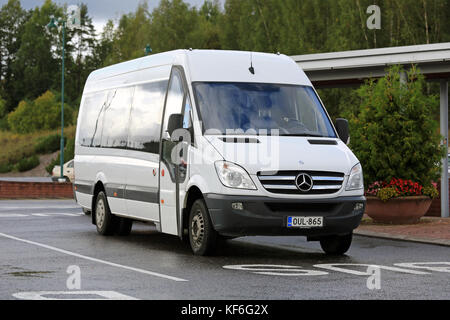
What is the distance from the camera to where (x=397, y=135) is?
1920 cm

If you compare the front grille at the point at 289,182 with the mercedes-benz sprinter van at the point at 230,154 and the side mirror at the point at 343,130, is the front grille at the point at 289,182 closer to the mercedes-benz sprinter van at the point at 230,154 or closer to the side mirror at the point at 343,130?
the mercedes-benz sprinter van at the point at 230,154

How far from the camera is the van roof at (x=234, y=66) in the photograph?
1367cm

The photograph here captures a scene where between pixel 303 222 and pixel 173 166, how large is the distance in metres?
2.14

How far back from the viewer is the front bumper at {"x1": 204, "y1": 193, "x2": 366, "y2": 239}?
12.3 metres

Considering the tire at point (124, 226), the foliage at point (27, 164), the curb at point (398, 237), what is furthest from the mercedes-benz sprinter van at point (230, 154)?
the foliage at point (27, 164)

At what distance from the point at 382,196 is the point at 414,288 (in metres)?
8.92

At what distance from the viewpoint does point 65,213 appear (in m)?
24.4

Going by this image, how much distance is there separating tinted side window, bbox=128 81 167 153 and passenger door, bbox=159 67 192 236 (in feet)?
0.89

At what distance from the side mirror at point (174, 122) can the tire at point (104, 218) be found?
3.54 metres

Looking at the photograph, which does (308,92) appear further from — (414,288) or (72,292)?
(72,292)

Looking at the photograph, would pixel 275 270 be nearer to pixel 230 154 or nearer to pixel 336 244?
pixel 230 154

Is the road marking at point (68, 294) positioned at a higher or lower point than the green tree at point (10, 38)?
lower
